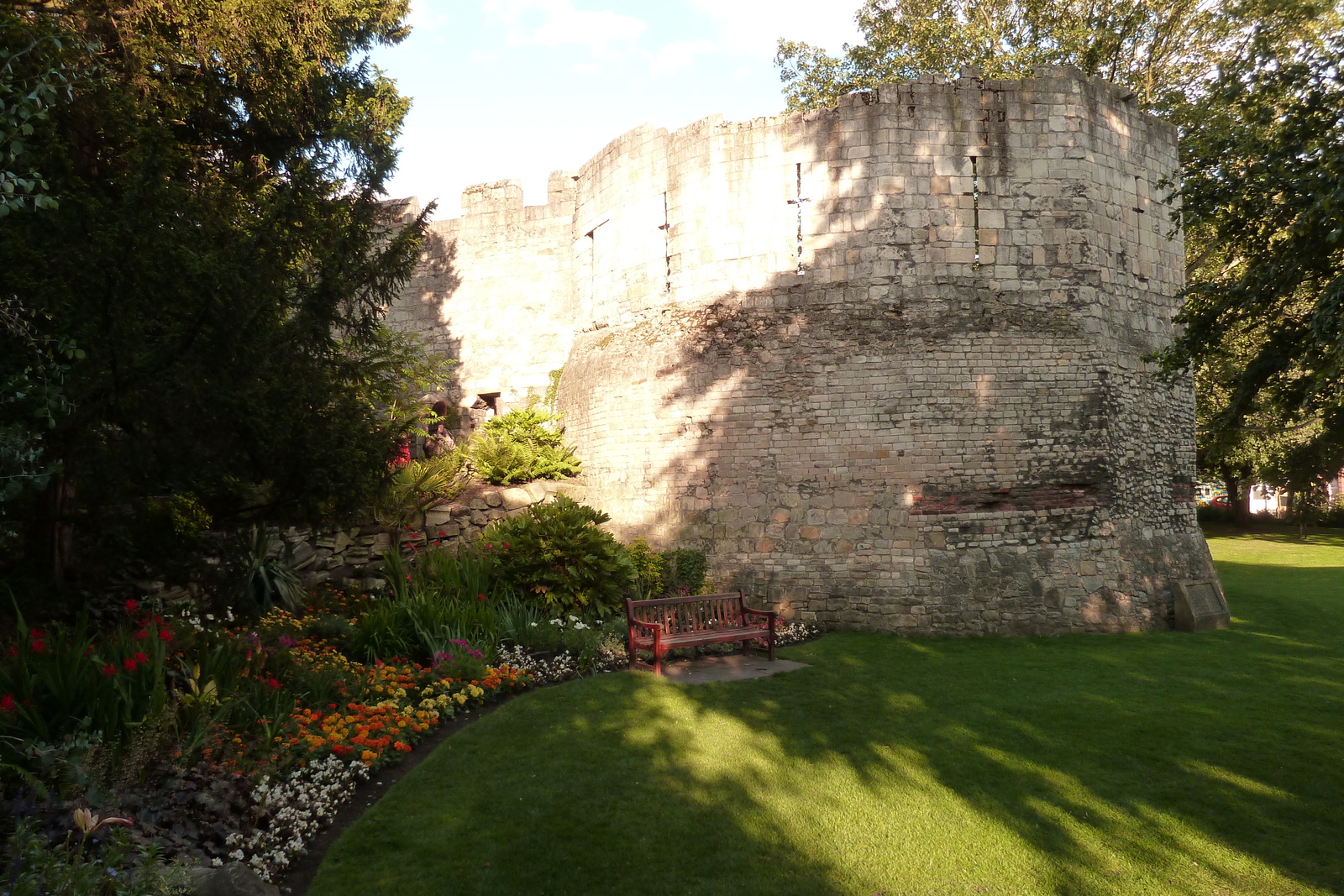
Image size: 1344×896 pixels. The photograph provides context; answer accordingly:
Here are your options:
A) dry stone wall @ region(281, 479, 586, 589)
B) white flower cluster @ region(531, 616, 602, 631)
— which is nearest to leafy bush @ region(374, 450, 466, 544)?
dry stone wall @ region(281, 479, 586, 589)

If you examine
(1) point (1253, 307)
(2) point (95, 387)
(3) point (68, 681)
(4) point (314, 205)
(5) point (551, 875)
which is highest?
(4) point (314, 205)

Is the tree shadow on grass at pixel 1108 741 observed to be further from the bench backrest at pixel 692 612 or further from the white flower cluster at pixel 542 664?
the white flower cluster at pixel 542 664

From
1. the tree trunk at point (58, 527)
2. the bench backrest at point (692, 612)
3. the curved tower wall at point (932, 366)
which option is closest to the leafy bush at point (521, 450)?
the curved tower wall at point (932, 366)

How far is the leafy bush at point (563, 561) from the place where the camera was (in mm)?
9102

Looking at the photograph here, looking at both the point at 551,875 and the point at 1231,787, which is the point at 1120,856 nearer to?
the point at 1231,787

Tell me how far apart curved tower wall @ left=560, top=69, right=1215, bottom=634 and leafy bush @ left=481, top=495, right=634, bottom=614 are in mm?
1759

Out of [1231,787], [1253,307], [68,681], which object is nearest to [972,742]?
[1231,787]

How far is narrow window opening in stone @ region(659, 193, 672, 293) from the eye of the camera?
37.7 ft

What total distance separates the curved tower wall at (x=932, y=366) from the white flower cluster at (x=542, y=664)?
3.34 meters

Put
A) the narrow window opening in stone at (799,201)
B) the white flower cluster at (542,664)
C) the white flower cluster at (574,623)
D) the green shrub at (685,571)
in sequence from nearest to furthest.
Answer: the white flower cluster at (542,664), the white flower cluster at (574,623), the green shrub at (685,571), the narrow window opening in stone at (799,201)

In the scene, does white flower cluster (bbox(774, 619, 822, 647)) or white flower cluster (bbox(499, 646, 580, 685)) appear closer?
white flower cluster (bbox(499, 646, 580, 685))

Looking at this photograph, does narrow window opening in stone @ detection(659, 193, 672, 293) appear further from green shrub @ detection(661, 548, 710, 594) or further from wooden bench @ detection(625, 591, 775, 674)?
wooden bench @ detection(625, 591, 775, 674)

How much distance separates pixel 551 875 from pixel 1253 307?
698 cm

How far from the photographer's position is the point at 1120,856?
4281 mm
